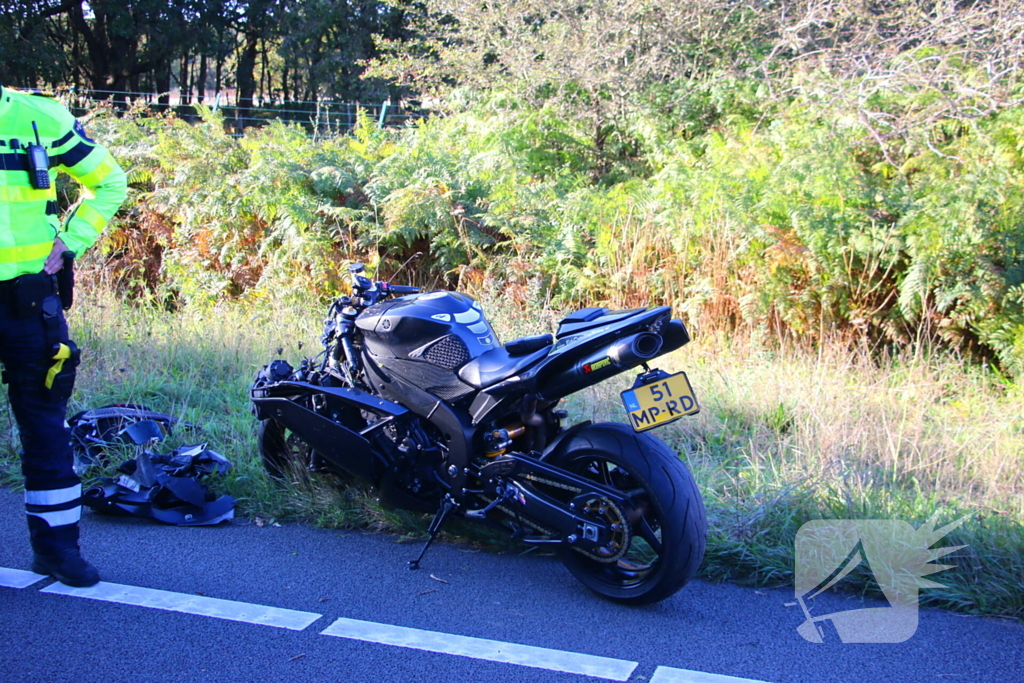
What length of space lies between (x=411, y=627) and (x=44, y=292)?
81.1 inches

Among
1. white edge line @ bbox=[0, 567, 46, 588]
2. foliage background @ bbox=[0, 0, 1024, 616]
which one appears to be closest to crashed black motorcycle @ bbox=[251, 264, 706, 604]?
foliage background @ bbox=[0, 0, 1024, 616]

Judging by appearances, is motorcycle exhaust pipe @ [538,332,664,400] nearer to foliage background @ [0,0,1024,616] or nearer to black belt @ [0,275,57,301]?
foliage background @ [0,0,1024,616]

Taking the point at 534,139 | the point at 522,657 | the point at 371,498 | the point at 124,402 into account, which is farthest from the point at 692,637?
the point at 534,139

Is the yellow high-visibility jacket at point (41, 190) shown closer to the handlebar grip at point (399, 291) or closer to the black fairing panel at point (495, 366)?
the handlebar grip at point (399, 291)

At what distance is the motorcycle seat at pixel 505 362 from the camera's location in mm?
3707

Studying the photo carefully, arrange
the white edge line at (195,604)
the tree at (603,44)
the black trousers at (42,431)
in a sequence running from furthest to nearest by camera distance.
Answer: the tree at (603,44), the black trousers at (42,431), the white edge line at (195,604)

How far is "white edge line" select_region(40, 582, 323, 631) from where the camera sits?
3498 mm

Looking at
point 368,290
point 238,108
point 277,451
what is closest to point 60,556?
point 277,451

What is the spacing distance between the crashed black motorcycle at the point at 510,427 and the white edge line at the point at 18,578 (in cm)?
126

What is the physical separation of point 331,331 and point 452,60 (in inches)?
340

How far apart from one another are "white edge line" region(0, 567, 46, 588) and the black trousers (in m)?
0.13

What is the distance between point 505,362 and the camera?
3.81 meters

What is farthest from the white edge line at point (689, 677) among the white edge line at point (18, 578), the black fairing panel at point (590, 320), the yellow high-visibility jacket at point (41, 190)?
the yellow high-visibility jacket at point (41, 190)

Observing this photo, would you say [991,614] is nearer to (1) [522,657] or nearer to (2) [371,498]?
(1) [522,657]
